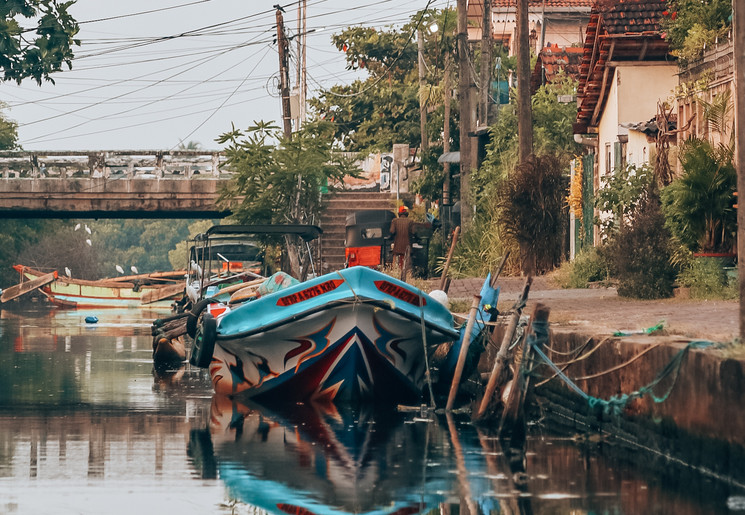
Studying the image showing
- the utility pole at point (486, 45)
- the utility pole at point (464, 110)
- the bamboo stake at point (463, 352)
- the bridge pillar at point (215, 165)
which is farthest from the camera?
the bridge pillar at point (215, 165)

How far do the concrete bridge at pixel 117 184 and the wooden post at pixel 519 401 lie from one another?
29.4 meters

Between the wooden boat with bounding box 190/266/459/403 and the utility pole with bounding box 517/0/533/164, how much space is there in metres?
10.8

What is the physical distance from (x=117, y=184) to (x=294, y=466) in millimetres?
31974

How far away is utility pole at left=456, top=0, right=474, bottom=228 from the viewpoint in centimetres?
3031

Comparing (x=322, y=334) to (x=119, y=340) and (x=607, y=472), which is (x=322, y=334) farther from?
(x=119, y=340)

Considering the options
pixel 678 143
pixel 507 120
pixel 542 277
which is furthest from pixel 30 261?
pixel 678 143

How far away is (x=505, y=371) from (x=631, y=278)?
7.55 metres

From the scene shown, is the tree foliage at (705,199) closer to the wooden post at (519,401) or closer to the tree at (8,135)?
the wooden post at (519,401)

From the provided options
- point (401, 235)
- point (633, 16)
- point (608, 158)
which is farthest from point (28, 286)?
point (633, 16)

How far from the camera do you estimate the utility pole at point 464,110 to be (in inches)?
1193

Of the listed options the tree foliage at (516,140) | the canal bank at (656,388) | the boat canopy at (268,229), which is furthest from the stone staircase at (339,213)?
the canal bank at (656,388)

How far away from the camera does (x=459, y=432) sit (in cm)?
1188

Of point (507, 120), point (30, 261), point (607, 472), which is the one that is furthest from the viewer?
point (30, 261)

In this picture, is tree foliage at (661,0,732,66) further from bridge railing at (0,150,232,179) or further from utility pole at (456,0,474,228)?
bridge railing at (0,150,232,179)
